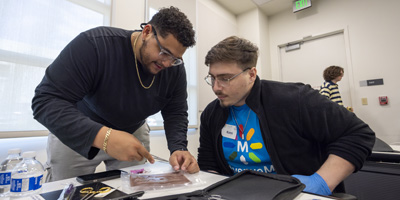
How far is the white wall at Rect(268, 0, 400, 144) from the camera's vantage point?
9.11 ft

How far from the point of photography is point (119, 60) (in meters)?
0.89

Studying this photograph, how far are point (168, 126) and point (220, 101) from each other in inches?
11.5

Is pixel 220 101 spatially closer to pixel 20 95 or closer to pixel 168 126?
pixel 168 126

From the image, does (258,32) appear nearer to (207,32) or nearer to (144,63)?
(207,32)

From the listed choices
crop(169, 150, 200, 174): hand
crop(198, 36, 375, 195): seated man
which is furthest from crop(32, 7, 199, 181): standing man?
crop(198, 36, 375, 195): seated man

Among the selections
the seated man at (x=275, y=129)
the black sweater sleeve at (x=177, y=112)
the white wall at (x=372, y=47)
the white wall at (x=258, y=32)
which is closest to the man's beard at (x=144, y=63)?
the black sweater sleeve at (x=177, y=112)

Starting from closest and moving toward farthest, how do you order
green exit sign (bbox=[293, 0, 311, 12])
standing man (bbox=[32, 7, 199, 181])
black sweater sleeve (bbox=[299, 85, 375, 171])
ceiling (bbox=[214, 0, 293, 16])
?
standing man (bbox=[32, 7, 199, 181]), black sweater sleeve (bbox=[299, 85, 375, 171]), green exit sign (bbox=[293, 0, 311, 12]), ceiling (bbox=[214, 0, 293, 16])

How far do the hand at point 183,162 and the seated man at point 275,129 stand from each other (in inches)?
8.8

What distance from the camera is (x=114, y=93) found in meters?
0.87

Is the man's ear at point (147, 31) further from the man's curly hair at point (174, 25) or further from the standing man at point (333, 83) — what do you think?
the standing man at point (333, 83)

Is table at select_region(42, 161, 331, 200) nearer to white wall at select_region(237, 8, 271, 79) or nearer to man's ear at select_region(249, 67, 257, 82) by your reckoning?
man's ear at select_region(249, 67, 257, 82)

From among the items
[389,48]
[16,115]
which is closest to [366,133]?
[16,115]

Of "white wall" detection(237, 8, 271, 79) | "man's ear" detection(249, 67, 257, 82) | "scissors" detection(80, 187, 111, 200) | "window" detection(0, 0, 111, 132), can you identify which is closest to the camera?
"scissors" detection(80, 187, 111, 200)

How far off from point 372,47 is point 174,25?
10.9 ft
